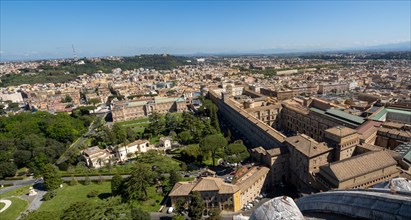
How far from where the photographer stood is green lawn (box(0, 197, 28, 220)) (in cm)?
3658

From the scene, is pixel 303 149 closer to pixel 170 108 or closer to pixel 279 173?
pixel 279 173

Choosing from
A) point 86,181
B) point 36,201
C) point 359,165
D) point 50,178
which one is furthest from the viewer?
point 86,181

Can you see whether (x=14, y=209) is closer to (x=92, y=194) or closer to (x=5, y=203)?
(x=5, y=203)

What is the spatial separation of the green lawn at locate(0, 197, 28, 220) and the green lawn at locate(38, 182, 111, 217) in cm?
314

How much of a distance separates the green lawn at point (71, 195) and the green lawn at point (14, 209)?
3.14 meters

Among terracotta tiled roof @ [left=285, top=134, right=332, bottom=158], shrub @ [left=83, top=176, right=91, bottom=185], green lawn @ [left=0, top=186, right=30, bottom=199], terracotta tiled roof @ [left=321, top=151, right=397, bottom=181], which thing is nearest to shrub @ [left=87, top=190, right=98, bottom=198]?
shrub @ [left=83, top=176, right=91, bottom=185]

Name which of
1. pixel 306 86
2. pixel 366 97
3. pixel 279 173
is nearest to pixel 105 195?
pixel 279 173

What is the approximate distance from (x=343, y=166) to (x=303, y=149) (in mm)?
6342

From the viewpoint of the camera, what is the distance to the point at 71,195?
4191 cm

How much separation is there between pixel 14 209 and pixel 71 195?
26.4ft

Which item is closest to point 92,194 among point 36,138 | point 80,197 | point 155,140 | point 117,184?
point 80,197

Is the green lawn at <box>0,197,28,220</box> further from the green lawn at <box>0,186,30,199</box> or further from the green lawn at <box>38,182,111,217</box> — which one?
the green lawn at <box>38,182,111,217</box>

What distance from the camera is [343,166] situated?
31.1 meters

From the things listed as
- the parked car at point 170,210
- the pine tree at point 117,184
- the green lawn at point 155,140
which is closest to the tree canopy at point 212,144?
the parked car at point 170,210
